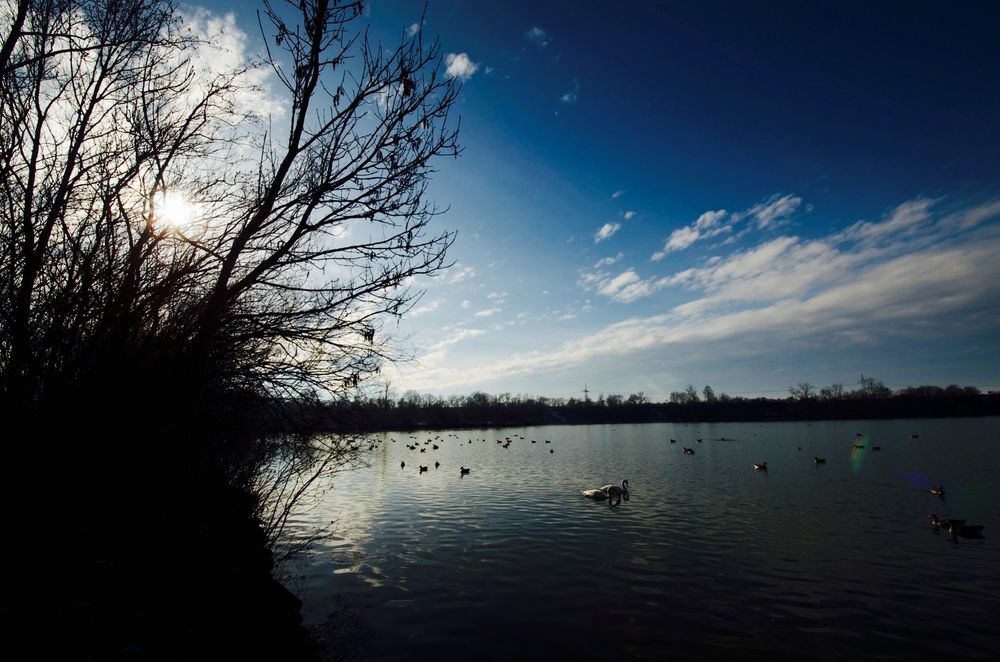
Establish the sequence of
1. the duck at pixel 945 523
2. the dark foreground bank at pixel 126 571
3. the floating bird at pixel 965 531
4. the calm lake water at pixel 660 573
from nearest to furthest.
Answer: the dark foreground bank at pixel 126 571, the calm lake water at pixel 660 573, the floating bird at pixel 965 531, the duck at pixel 945 523

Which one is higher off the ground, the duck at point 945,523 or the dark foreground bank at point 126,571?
the dark foreground bank at point 126,571

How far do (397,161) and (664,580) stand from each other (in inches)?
397

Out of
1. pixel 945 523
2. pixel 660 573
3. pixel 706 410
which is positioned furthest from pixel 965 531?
pixel 706 410

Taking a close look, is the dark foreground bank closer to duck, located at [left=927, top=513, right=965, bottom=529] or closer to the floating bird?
the floating bird

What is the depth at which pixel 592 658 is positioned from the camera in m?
6.77

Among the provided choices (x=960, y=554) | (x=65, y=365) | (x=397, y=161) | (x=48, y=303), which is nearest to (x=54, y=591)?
(x=65, y=365)

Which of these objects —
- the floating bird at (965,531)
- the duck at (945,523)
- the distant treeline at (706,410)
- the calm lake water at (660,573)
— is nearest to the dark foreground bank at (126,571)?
the calm lake water at (660,573)

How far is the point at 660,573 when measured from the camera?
1025 centimetres

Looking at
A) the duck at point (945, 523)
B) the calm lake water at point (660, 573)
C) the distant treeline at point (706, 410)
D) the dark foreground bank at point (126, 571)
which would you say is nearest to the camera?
the dark foreground bank at point (126, 571)

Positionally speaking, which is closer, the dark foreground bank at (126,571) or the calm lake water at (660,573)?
the dark foreground bank at (126,571)

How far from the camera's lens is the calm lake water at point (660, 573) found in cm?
731

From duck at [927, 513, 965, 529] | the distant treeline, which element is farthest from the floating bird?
the distant treeline

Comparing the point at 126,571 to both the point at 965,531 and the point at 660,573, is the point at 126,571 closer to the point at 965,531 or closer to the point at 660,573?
the point at 660,573

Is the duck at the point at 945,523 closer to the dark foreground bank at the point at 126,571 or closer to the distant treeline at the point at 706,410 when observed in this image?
the dark foreground bank at the point at 126,571
